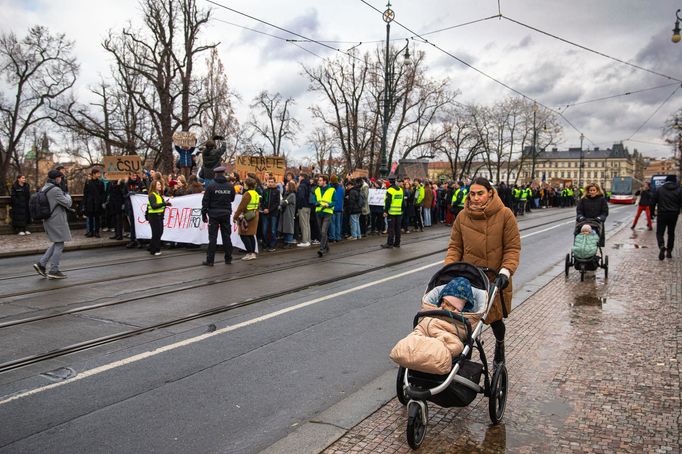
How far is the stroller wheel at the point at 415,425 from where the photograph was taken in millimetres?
3586

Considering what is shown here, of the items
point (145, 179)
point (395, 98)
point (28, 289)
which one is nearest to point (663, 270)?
point (28, 289)

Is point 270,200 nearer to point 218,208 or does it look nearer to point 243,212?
point 243,212

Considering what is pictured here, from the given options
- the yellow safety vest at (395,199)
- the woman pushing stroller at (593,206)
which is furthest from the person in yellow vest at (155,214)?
the woman pushing stroller at (593,206)

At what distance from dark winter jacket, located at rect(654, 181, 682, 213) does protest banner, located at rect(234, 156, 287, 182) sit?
11407 mm

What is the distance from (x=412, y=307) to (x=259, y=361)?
3.00 meters

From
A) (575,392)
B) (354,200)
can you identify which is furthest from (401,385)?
Result: (354,200)

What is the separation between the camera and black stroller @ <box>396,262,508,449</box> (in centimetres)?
363

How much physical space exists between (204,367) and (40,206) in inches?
241

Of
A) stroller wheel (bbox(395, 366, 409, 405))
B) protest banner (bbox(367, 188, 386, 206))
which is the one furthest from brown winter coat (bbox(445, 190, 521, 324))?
protest banner (bbox(367, 188, 386, 206))

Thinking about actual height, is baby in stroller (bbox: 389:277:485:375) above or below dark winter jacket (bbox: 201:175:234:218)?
below

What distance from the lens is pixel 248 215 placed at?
12.5 metres

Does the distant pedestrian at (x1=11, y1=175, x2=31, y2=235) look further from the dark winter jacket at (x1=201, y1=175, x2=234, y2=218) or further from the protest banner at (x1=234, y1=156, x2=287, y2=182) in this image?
the dark winter jacket at (x1=201, y1=175, x2=234, y2=218)

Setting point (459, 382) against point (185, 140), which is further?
point (185, 140)

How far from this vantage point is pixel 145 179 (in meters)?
16.8
